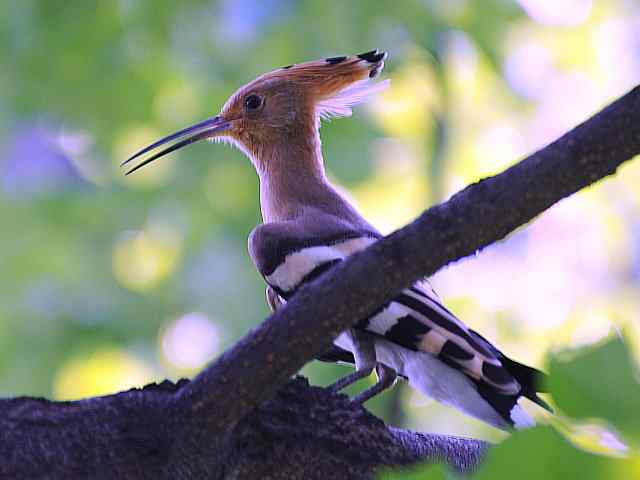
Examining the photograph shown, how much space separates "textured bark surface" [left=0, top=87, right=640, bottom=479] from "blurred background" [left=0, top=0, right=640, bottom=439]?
6.58 feet

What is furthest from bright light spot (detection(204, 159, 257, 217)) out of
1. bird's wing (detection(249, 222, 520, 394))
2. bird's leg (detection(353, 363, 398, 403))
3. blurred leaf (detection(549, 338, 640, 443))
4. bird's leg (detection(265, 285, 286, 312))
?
blurred leaf (detection(549, 338, 640, 443))

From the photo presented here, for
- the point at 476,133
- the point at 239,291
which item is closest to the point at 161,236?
the point at 239,291

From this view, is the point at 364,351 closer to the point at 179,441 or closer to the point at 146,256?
the point at 179,441

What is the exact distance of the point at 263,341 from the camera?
1345 millimetres

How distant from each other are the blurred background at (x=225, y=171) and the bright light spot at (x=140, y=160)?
1cm

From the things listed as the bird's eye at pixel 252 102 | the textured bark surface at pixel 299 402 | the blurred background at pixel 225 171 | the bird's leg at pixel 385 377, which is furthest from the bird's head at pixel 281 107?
the textured bark surface at pixel 299 402

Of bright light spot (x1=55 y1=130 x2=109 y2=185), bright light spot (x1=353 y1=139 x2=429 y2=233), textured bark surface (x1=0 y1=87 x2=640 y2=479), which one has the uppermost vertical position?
bright light spot (x1=55 y1=130 x2=109 y2=185)

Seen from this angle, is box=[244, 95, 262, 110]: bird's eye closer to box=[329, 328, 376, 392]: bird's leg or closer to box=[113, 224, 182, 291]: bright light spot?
box=[329, 328, 376, 392]: bird's leg

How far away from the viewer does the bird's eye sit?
10.00ft

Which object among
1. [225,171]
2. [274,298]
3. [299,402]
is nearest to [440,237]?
[299,402]

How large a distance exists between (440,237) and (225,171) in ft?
10.6

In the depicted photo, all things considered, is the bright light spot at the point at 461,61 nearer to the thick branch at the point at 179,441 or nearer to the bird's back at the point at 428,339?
the bird's back at the point at 428,339

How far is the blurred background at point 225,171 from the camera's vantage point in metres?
3.84

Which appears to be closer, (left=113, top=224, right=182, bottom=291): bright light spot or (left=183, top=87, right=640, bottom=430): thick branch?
(left=183, top=87, right=640, bottom=430): thick branch
